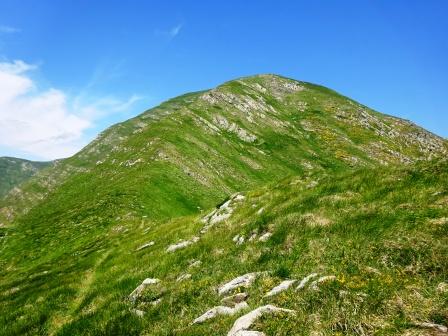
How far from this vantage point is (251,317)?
8875 mm

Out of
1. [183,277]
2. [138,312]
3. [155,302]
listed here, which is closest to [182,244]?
[183,277]

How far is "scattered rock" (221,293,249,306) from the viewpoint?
10.9 m

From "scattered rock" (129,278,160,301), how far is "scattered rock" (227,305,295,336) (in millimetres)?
6386

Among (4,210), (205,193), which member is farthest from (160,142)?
(4,210)

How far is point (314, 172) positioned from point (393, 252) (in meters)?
14.0

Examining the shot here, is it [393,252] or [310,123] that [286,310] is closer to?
[393,252]

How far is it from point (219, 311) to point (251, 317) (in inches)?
Result: 69.0

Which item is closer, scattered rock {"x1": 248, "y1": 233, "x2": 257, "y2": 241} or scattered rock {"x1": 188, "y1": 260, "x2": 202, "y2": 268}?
scattered rock {"x1": 188, "y1": 260, "x2": 202, "y2": 268}

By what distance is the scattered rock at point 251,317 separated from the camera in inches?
338

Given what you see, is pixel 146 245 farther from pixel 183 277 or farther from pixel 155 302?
pixel 155 302

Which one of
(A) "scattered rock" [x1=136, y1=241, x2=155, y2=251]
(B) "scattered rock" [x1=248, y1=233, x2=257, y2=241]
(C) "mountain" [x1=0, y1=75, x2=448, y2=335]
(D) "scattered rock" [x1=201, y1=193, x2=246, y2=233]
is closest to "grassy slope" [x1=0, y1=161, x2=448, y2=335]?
(C) "mountain" [x1=0, y1=75, x2=448, y2=335]

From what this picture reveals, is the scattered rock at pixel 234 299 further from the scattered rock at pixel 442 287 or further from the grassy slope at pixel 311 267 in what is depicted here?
the scattered rock at pixel 442 287

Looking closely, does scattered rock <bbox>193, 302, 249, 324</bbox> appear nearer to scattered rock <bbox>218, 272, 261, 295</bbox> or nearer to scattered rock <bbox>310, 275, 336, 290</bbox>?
scattered rock <bbox>218, 272, 261, 295</bbox>

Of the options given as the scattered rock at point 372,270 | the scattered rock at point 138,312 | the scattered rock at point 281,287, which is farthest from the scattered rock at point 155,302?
the scattered rock at point 372,270
